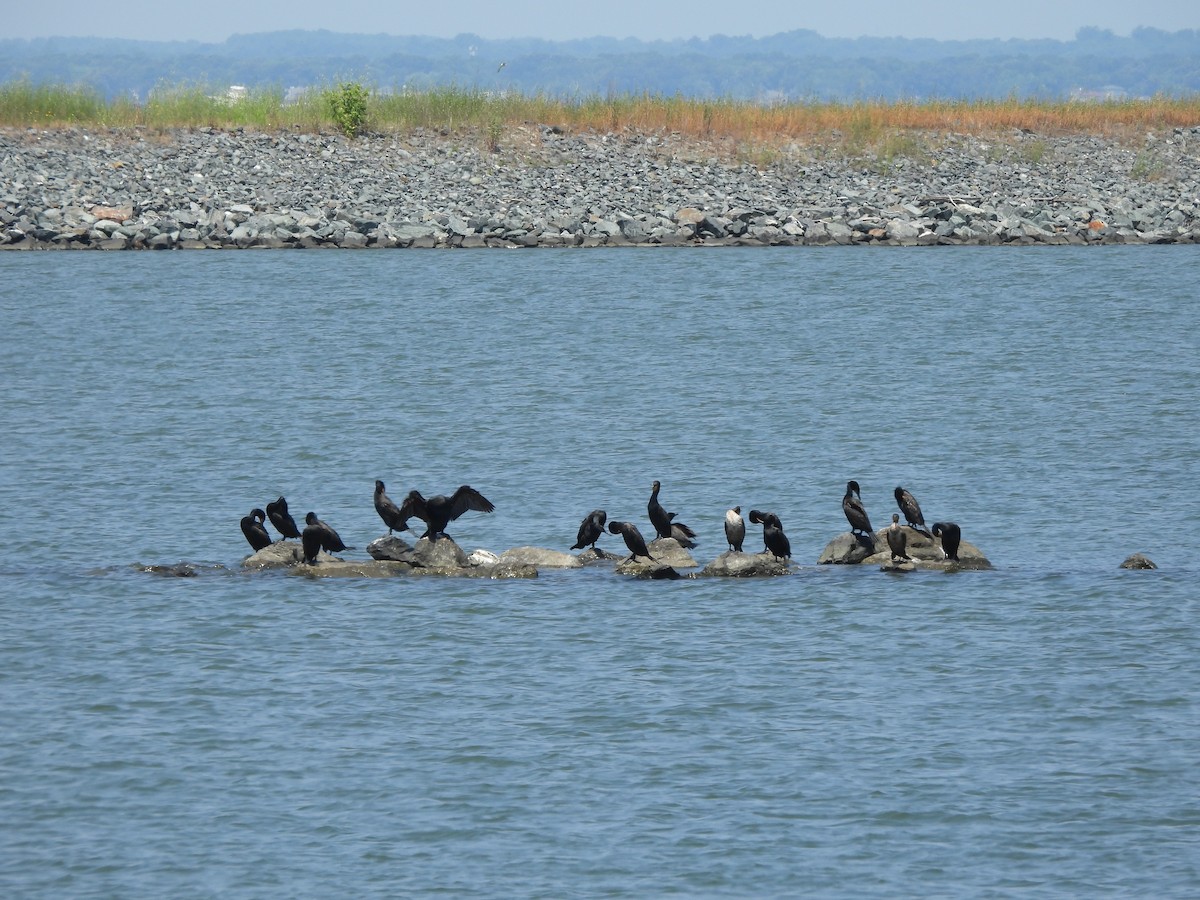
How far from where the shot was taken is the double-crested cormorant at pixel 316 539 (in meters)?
16.8

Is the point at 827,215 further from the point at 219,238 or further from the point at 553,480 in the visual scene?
the point at 553,480

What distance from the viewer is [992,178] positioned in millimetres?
50125

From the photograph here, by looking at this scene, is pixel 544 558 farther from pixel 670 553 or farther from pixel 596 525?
pixel 670 553

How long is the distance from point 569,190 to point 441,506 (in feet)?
105

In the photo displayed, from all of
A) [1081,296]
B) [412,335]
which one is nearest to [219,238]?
[412,335]

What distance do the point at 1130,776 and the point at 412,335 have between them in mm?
24789

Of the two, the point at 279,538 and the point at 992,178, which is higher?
the point at 992,178

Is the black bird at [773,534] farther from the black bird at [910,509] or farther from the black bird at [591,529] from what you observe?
the black bird at [591,529]

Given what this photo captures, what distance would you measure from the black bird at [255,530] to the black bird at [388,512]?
1.14m

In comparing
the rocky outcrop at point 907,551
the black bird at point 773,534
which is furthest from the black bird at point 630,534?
the rocky outcrop at point 907,551

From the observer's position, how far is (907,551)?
17406 millimetres

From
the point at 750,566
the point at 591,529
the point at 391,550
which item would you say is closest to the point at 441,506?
the point at 391,550

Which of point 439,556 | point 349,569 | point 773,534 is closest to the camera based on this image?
point 773,534

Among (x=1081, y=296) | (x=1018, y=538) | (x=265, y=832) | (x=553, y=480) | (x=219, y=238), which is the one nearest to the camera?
(x=265, y=832)
